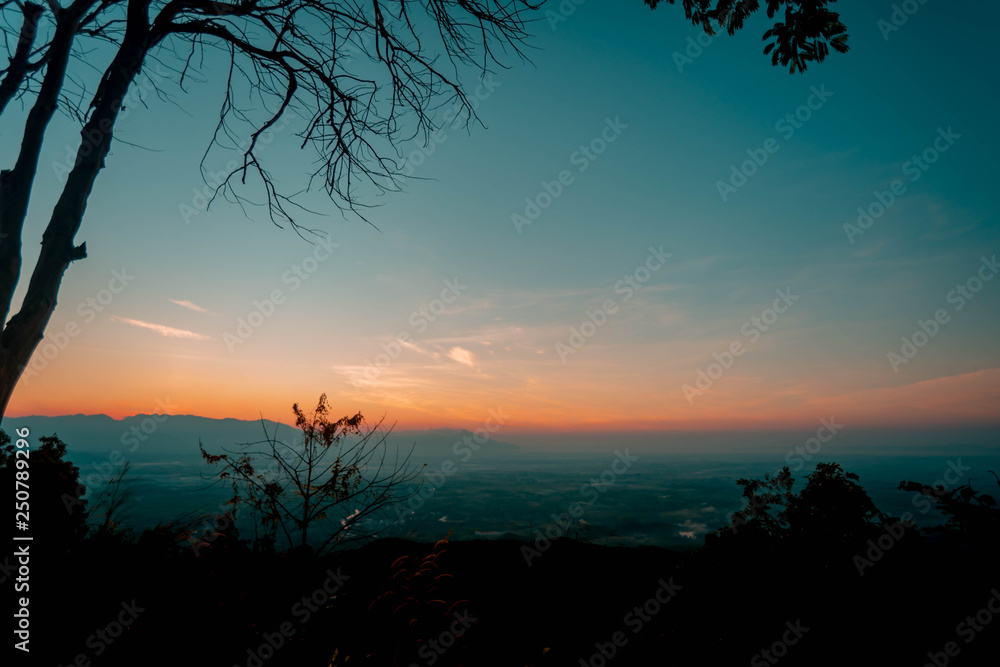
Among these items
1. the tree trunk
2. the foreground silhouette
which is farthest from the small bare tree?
the tree trunk

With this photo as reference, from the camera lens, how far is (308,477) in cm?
430

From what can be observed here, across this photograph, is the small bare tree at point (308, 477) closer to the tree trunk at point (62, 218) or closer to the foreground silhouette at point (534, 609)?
the foreground silhouette at point (534, 609)

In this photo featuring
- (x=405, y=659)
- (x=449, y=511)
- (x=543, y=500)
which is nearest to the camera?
(x=405, y=659)

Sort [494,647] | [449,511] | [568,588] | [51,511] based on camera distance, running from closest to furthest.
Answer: [494,647], [51,511], [568,588], [449,511]

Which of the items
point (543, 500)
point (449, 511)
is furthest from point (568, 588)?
point (543, 500)

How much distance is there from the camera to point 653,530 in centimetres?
6944

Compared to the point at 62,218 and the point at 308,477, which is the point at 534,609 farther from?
the point at 62,218

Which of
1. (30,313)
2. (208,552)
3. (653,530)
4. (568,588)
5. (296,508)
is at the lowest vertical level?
(653,530)

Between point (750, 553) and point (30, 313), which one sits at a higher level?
point (30, 313)

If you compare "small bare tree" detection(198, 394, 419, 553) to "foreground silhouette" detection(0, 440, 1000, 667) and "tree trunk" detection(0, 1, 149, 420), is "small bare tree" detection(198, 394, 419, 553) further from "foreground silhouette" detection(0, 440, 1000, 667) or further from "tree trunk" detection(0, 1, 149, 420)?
"tree trunk" detection(0, 1, 149, 420)

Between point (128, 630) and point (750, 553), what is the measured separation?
6.74 meters

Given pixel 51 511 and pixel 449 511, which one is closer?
pixel 51 511

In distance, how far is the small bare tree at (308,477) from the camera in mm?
4168

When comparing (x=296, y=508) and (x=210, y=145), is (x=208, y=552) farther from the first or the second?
(x=210, y=145)
